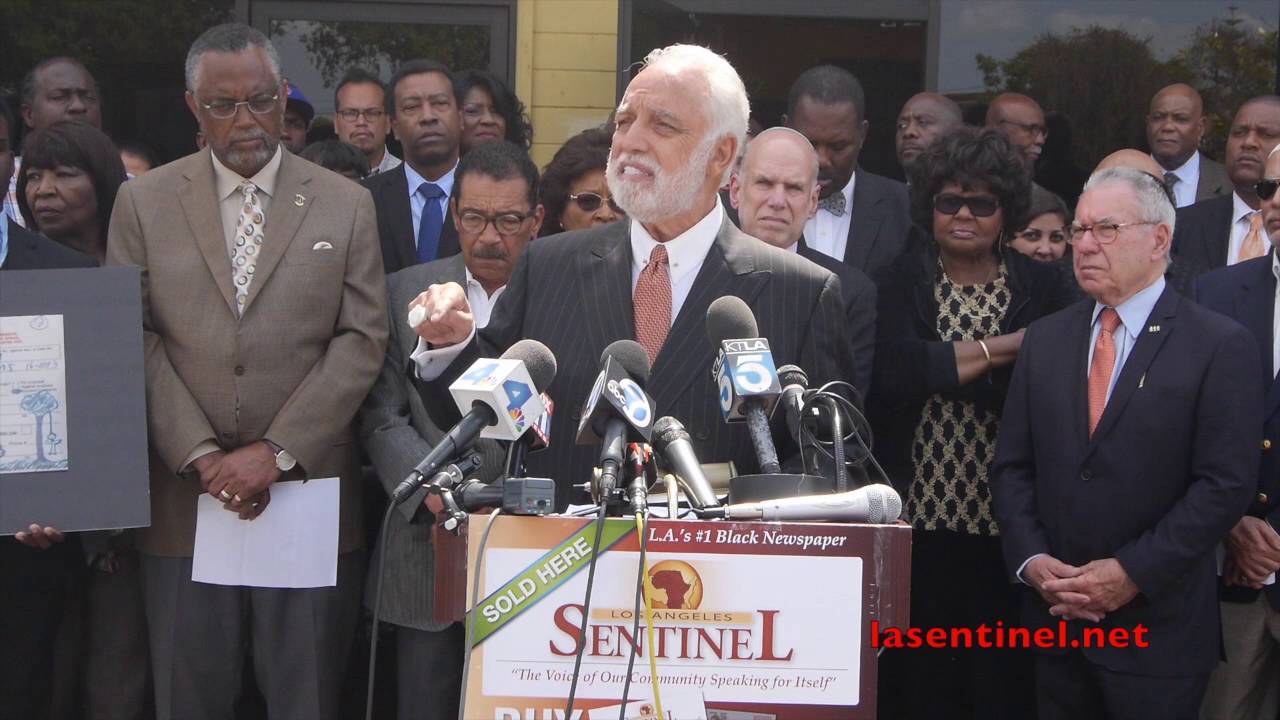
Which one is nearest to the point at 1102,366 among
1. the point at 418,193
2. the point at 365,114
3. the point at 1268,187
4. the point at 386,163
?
the point at 1268,187

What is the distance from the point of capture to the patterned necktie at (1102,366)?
4.53 meters

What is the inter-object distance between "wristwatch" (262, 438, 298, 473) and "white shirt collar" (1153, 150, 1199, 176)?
16.3ft

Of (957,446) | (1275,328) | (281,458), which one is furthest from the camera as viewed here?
(957,446)

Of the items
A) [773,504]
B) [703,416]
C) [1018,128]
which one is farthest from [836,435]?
[1018,128]

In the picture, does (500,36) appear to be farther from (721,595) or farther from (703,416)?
(721,595)

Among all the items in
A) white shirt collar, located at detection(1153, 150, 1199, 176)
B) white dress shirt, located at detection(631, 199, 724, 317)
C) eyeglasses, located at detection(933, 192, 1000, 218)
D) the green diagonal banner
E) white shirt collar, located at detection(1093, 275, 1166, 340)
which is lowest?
the green diagonal banner

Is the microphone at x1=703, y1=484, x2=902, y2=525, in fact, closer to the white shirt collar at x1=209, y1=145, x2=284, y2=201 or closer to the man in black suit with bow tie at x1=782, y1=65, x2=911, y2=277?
the white shirt collar at x1=209, y1=145, x2=284, y2=201

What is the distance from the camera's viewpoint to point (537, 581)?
8.22ft

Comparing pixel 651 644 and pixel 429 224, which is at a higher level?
pixel 429 224

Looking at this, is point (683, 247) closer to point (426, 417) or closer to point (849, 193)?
point (426, 417)

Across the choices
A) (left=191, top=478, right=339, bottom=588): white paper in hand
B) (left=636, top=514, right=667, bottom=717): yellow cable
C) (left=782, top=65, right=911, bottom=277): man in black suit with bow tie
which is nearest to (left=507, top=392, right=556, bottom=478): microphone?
(left=636, top=514, right=667, bottom=717): yellow cable

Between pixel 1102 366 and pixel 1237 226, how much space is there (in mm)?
1838

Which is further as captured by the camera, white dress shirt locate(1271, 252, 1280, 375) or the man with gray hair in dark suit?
white dress shirt locate(1271, 252, 1280, 375)

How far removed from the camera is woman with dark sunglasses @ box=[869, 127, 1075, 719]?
4.94m
